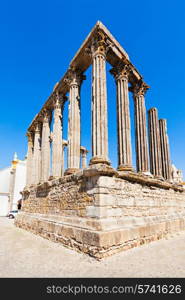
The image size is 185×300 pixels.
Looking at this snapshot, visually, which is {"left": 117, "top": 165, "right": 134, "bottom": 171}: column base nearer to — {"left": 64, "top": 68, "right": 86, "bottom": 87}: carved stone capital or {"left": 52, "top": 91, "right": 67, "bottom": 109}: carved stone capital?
{"left": 64, "top": 68, "right": 86, "bottom": 87}: carved stone capital

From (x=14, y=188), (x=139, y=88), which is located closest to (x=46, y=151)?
(x=139, y=88)

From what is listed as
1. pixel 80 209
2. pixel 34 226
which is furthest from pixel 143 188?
pixel 34 226

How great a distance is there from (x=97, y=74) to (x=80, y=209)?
5.31 metres

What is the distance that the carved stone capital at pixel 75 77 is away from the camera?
9.60m

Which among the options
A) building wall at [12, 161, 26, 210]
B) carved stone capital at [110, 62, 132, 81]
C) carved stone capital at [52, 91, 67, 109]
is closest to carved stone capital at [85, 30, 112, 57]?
carved stone capital at [110, 62, 132, 81]

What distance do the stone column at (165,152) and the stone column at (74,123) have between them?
6.27 meters

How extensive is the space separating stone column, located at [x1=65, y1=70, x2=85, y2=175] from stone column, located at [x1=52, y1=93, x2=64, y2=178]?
2093mm

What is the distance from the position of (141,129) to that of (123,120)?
6.52 feet

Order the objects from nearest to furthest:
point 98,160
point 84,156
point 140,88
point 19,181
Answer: point 98,160 < point 140,88 < point 84,156 < point 19,181

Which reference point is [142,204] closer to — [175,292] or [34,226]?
[175,292]

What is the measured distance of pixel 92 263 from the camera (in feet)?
15.0

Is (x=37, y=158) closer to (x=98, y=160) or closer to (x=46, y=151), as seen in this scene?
(x=46, y=151)

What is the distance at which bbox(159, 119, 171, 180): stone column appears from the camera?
38.6 ft

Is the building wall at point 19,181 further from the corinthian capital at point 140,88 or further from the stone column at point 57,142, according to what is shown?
the corinthian capital at point 140,88
